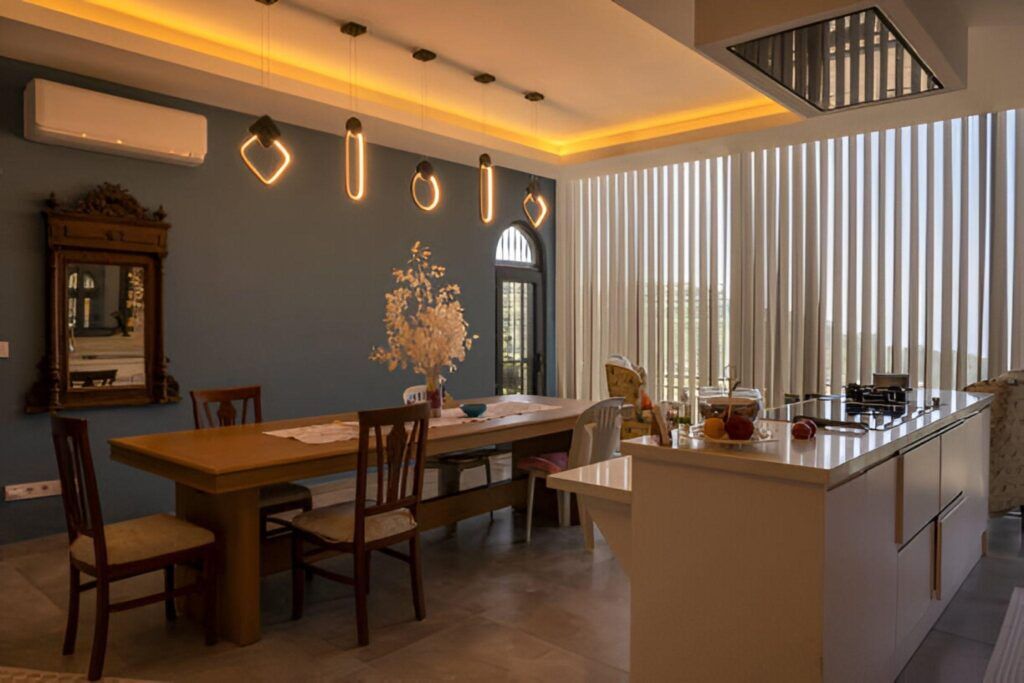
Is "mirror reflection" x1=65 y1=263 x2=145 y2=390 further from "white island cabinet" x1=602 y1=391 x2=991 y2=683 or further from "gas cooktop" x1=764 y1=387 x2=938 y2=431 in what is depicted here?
"gas cooktop" x1=764 y1=387 x2=938 y2=431

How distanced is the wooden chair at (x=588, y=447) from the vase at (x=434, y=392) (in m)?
0.71

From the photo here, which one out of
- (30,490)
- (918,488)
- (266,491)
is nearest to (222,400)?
(266,491)

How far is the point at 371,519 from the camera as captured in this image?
3037 millimetres

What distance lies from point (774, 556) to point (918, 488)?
1.01 m

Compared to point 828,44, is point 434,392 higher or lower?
lower

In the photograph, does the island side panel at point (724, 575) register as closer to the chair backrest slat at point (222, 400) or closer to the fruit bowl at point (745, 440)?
the fruit bowl at point (745, 440)

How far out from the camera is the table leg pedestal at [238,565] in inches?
112

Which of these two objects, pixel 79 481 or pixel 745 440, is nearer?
pixel 745 440

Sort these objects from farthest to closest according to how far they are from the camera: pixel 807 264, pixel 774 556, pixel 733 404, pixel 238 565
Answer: pixel 807 264 → pixel 238 565 → pixel 733 404 → pixel 774 556

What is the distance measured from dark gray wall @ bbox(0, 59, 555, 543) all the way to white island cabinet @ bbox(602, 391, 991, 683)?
11.9ft

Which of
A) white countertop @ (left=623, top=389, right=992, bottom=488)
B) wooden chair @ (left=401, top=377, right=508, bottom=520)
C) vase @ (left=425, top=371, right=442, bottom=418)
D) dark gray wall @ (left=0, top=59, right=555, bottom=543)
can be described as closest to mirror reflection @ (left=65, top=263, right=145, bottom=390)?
dark gray wall @ (left=0, top=59, right=555, bottom=543)

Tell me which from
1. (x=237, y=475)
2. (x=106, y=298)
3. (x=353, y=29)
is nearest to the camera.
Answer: (x=237, y=475)

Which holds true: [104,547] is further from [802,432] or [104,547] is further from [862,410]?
[862,410]

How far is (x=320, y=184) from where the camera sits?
5.68 metres
